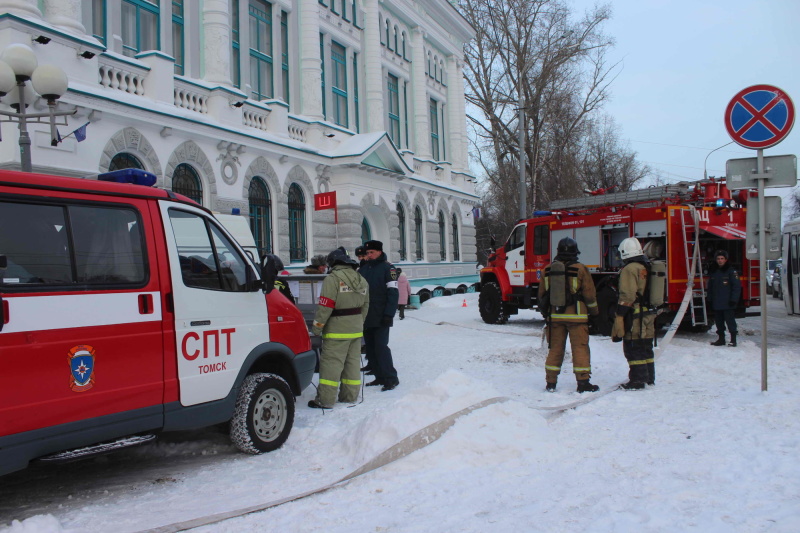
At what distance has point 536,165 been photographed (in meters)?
33.6

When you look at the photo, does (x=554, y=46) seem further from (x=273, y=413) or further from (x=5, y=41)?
(x=273, y=413)

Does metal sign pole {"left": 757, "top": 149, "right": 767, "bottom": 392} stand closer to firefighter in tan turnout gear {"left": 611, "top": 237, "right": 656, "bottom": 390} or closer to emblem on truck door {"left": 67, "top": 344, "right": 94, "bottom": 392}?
firefighter in tan turnout gear {"left": 611, "top": 237, "right": 656, "bottom": 390}

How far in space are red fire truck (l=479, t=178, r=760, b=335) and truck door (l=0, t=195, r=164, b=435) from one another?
822cm

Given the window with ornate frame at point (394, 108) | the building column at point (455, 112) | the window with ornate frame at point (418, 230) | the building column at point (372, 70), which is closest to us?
the building column at point (372, 70)

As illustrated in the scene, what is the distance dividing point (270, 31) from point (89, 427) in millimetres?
16829

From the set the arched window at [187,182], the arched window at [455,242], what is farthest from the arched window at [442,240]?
the arched window at [187,182]

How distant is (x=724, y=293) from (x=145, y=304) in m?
9.07

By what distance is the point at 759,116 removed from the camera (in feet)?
21.8

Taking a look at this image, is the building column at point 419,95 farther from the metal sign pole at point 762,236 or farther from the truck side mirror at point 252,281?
the truck side mirror at point 252,281

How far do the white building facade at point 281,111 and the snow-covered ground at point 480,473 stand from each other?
25.9 feet

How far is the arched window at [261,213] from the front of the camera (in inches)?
669

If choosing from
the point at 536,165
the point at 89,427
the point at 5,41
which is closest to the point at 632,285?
the point at 89,427

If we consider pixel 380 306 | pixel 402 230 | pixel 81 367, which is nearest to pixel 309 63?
pixel 402 230

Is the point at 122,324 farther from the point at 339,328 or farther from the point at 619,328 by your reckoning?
the point at 619,328
